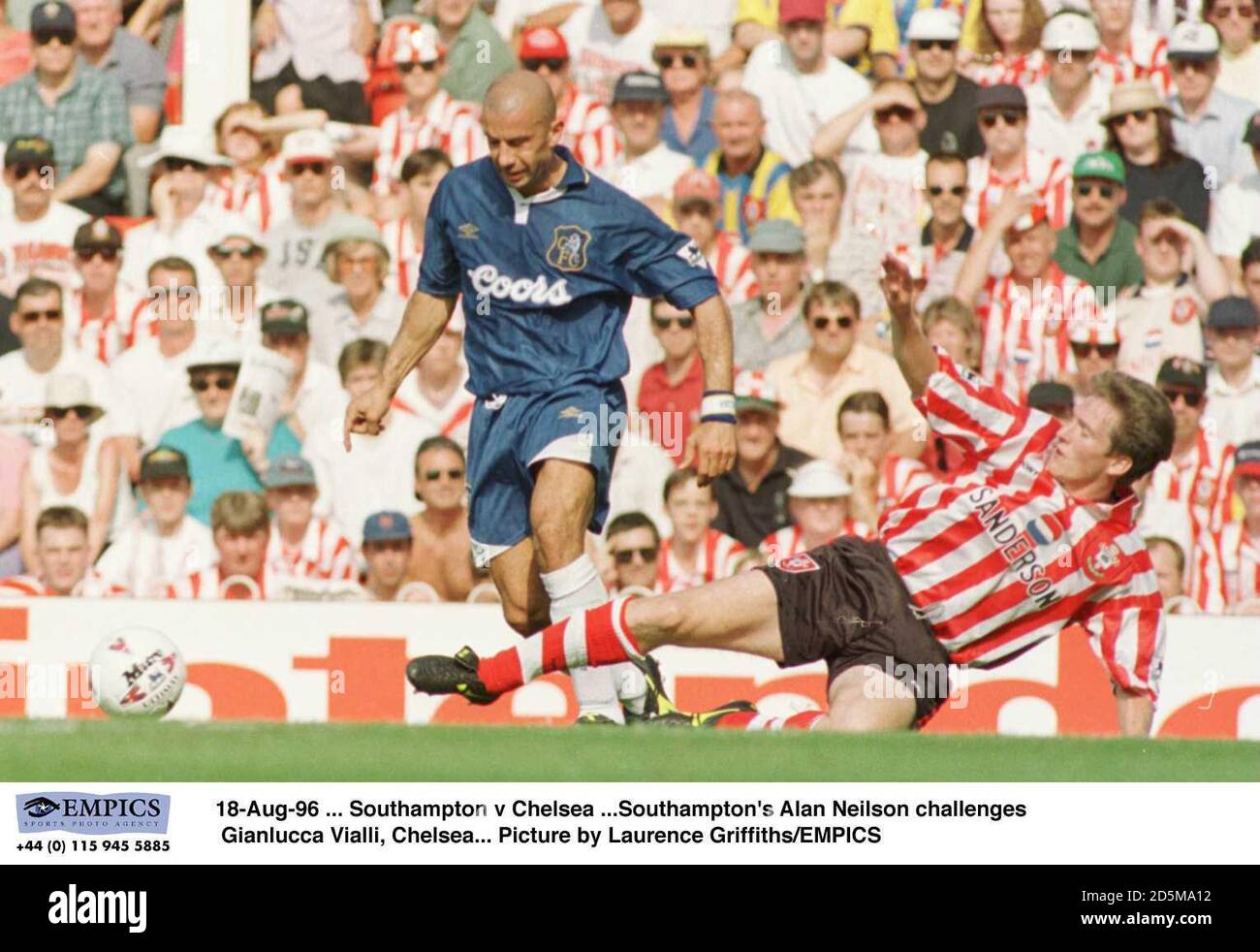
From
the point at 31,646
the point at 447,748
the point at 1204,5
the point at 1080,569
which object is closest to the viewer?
the point at 447,748

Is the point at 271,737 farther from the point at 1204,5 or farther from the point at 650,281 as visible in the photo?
the point at 1204,5

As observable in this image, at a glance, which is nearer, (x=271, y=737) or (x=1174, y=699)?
(x=271, y=737)

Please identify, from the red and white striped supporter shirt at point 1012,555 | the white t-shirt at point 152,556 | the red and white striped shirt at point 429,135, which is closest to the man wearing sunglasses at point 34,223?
the white t-shirt at point 152,556

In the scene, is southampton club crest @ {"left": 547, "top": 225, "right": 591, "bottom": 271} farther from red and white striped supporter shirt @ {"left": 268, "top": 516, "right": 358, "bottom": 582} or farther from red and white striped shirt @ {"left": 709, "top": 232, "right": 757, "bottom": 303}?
red and white striped supporter shirt @ {"left": 268, "top": 516, "right": 358, "bottom": 582}

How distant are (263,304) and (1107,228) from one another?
12.3 ft

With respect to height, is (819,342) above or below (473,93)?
below

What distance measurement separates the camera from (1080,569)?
23.8 feet

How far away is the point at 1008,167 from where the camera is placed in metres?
9.80

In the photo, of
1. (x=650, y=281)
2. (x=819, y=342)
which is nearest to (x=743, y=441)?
(x=819, y=342)

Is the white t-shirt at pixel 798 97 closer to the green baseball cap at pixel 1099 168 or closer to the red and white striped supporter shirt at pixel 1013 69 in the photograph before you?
the red and white striped supporter shirt at pixel 1013 69

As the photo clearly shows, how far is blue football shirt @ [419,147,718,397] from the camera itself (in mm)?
7543

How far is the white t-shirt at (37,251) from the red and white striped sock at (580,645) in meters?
3.68

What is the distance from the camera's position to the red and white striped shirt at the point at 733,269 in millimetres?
9594

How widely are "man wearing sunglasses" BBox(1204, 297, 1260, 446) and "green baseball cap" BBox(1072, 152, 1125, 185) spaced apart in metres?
0.79
